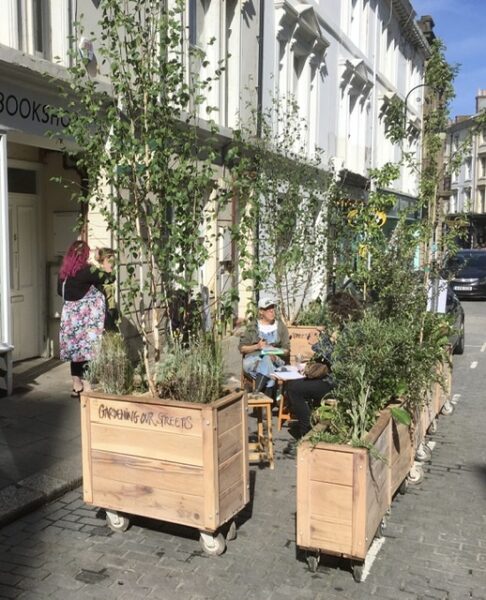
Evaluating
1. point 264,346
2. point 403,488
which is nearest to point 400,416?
point 403,488

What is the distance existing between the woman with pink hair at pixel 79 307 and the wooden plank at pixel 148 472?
3.17m

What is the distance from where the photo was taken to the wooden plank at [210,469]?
13.1 ft

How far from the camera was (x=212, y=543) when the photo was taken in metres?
4.20

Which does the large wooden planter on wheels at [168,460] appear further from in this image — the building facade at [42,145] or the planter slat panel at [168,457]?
the building facade at [42,145]

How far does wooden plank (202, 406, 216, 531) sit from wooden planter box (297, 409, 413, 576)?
1.64ft

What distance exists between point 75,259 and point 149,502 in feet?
12.4

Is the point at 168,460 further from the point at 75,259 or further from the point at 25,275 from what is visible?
the point at 25,275

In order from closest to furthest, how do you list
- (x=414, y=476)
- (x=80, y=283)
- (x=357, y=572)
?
(x=357, y=572) → (x=414, y=476) → (x=80, y=283)

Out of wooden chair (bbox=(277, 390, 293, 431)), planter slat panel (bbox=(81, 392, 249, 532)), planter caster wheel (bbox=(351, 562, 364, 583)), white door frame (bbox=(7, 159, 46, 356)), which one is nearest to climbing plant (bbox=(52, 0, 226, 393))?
planter slat panel (bbox=(81, 392, 249, 532))

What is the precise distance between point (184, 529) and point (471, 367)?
26.7 ft

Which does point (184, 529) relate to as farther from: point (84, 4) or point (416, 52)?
point (416, 52)

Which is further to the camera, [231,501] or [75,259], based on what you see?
[75,259]

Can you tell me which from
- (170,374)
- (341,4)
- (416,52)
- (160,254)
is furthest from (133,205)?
(416,52)

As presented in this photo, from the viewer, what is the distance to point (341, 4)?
19.1 meters
